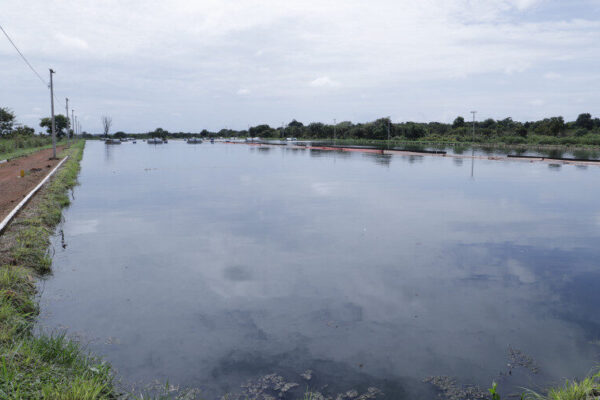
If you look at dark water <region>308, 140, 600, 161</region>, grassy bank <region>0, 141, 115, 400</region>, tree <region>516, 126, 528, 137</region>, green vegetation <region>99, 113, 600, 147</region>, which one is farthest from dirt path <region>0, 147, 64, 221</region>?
tree <region>516, 126, 528, 137</region>

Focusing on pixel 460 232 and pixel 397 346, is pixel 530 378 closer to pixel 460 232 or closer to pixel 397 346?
pixel 397 346

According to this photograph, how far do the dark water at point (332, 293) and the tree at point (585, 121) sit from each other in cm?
11379

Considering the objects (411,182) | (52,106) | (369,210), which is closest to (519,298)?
(369,210)

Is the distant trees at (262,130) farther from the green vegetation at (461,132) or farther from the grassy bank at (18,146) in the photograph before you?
the grassy bank at (18,146)

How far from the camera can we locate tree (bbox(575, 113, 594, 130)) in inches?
4232

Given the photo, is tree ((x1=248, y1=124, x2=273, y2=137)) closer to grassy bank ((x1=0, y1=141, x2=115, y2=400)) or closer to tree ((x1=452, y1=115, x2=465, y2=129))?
tree ((x1=452, y1=115, x2=465, y2=129))

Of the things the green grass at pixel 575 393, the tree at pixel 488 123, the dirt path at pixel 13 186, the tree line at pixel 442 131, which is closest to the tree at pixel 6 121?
the tree line at pixel 442 131

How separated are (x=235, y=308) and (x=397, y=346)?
276 centimetres

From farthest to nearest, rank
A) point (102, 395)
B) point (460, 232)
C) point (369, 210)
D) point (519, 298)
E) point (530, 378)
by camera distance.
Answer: point (369, 210) → point (460, 232) → point (519, 298) → point (530, 378) → point (102, 395)

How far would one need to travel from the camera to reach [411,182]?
24016 mm

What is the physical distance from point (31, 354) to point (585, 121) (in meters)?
133

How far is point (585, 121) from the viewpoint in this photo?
11000 cm

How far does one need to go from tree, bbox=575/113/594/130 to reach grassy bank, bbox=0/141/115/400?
127039mm

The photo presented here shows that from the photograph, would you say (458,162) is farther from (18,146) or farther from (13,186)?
(18,146)
